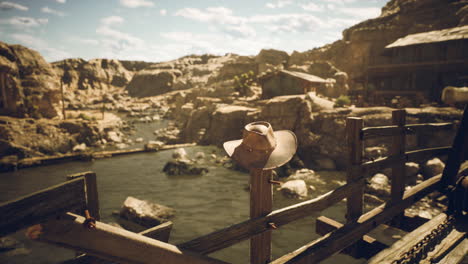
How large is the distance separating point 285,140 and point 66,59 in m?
112

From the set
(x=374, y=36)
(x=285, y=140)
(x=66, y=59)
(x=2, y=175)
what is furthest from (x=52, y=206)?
(x=66, y=59)

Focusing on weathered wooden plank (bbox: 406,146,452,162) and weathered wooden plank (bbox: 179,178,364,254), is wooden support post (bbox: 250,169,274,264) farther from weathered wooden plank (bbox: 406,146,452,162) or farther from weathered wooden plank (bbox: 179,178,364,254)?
weathered wooden plank (bbox: 406,146,452,162)

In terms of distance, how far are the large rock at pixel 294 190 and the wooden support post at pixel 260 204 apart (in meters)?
9.74

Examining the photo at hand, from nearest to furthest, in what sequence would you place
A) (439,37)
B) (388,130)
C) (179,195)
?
(388,130)
(179,195)
(439,37)

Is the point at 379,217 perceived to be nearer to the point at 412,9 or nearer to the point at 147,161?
the point at 147,161

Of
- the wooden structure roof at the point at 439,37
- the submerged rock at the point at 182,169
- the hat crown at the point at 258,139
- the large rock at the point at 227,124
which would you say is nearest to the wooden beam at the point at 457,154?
the hat crown at the point at 258,139

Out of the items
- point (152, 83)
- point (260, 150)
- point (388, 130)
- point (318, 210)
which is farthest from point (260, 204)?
point (152, 83)

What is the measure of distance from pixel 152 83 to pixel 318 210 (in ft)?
293

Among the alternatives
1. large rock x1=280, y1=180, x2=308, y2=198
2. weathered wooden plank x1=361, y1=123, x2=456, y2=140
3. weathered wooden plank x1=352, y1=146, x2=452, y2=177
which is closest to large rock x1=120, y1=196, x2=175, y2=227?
large rock x1=280, y1=180, x2=308, y2=198

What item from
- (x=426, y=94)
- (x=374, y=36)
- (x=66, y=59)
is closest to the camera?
(x=426, y=94)

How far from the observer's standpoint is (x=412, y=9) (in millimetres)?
45188

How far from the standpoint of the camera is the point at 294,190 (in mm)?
12500

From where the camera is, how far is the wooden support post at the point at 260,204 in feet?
9.52

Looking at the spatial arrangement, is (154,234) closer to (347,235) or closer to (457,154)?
(347,235)
